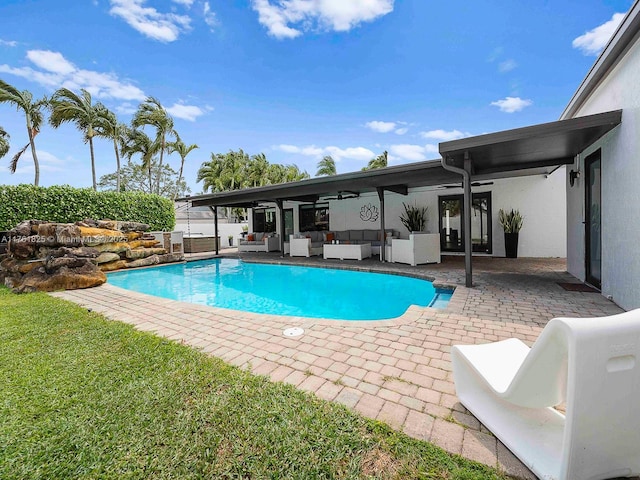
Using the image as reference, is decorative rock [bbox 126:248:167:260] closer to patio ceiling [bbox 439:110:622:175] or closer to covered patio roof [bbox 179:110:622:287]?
covered patio roof [bbox 179:110:622:287]

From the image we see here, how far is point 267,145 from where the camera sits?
2911cm

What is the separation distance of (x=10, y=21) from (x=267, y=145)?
2190cm

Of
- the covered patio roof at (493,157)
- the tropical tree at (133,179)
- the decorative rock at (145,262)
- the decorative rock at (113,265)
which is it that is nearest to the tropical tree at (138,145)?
the decorative rock at (145,262)

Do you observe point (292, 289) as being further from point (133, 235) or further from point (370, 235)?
point (133, 235)

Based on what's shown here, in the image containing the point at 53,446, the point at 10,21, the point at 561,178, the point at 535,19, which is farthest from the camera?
the point at 561,178

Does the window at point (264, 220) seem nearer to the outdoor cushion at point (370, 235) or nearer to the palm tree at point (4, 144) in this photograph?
the outdoor cushion at point (370, 235)

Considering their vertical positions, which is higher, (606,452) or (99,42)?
(99,42)

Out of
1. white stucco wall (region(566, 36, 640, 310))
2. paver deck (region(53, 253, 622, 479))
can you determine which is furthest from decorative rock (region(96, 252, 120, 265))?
white stucco wall (region(566, 36, 640, 310))

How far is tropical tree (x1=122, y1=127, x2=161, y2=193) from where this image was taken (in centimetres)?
1794

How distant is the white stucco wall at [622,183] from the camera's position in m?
3.42

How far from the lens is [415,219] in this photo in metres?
11.2

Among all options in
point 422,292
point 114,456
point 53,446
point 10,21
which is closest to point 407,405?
point 114,456

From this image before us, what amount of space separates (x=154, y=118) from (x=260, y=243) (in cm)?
1100

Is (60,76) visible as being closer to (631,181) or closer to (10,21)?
(10,21)
